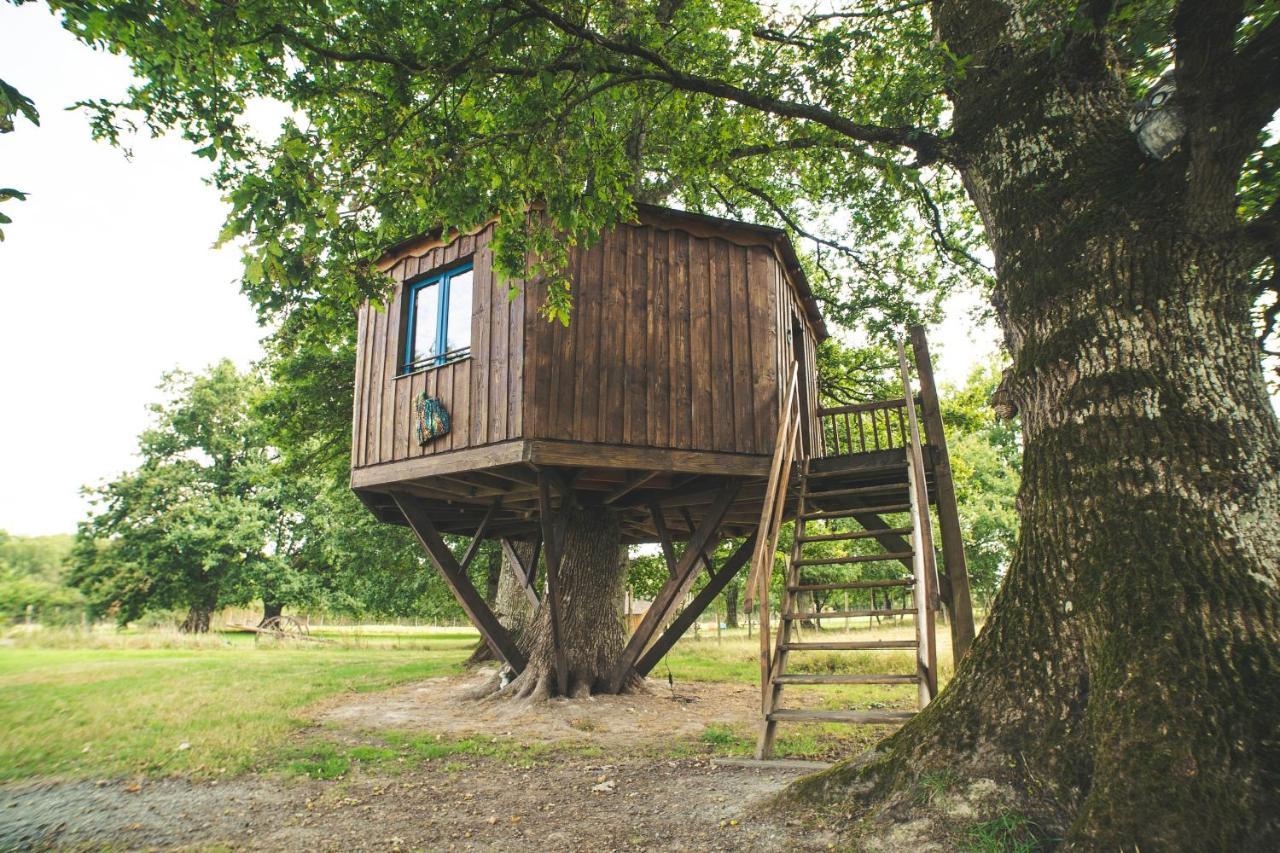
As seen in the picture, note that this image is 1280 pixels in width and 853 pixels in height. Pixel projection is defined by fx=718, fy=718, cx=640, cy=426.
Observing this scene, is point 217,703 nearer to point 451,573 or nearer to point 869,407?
point 451,573

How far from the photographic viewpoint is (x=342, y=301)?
5379 millimetres

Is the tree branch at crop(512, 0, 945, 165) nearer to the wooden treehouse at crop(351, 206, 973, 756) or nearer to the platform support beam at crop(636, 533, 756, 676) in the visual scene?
the wooden treehouse at crop(351, 206, 973, 756)

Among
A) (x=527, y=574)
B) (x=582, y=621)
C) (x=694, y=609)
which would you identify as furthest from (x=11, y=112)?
(x=527, y=574)

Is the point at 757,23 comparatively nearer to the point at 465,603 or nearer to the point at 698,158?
the point at 698,158

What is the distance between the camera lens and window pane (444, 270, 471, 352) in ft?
26.9

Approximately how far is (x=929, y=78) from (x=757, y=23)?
15.3 ft

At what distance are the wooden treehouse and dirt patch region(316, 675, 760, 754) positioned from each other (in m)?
0.72

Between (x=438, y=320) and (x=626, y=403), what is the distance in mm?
2675

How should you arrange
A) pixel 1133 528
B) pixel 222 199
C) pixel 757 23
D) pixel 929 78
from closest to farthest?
pixel 1133 528, pixel 222 199, pixel 929 78, pixel 757 23

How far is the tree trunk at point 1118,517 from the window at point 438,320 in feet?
19.1

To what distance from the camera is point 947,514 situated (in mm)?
7281

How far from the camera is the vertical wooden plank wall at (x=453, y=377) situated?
748 centimetres

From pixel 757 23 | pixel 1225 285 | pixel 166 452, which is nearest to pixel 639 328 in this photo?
pixel 757 23

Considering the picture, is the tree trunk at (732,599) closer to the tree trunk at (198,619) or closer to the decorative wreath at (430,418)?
the tree trunk at (198,619)
